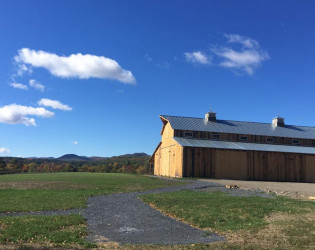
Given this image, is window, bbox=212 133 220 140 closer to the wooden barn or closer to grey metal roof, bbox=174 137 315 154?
the wooden barn

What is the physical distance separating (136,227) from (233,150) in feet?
104

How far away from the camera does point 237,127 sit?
161 feet

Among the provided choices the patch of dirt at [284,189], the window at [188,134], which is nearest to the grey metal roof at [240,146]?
the window at [188,134]

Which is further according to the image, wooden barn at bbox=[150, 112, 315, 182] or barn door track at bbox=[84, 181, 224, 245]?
wooden barn at bbox=[150, 112, 315, 182]

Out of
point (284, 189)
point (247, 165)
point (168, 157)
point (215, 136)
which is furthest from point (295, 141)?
point (284, 189)

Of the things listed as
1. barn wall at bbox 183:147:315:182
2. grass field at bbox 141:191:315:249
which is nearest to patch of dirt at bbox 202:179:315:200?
grass field at bbox 141:191:315:249

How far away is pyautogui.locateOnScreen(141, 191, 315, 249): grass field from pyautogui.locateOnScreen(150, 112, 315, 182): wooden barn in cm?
2251

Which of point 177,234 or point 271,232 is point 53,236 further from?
point 271,232

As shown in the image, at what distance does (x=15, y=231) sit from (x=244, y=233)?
7.65m

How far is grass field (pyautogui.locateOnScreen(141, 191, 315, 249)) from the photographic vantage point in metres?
10.1

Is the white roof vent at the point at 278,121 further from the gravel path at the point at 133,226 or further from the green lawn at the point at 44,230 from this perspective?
the green lawn at the point at 44,230

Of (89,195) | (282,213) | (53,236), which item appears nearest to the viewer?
(53,236)

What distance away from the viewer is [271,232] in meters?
11.3

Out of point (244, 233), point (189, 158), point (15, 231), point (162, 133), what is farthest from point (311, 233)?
point (162, 133)
